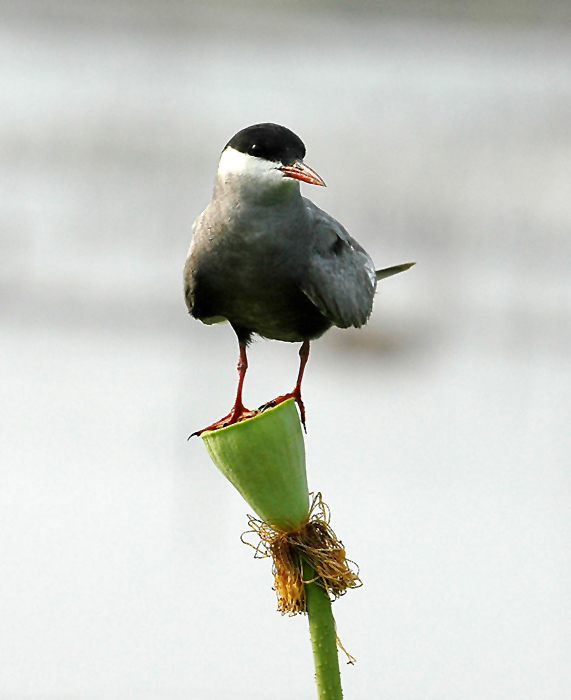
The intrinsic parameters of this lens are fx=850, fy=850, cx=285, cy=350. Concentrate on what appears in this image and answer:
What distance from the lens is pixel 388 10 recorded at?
242 cm

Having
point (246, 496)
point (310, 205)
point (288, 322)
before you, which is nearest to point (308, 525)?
point (246, 496)

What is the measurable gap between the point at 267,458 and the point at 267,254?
0.67ft

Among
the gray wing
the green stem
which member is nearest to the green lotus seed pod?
the green stem

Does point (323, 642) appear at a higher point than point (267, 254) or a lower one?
lower

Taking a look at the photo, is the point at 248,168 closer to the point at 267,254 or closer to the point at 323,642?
the point at 267,254

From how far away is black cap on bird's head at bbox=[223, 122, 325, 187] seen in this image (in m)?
0.63

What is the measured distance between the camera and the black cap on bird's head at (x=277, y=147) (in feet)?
2.06

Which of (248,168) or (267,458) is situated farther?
(248,168)

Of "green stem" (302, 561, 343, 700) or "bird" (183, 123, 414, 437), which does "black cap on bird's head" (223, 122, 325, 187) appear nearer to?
"bird" (183, 123, 414, 437)

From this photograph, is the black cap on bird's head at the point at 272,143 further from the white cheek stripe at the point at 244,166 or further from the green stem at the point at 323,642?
the green stem at the point at 323,642

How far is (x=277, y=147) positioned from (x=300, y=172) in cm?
3

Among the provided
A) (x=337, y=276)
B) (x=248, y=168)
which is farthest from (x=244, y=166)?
(x=337, y=276)

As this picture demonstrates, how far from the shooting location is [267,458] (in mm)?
470

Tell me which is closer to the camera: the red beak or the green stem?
the green stem
